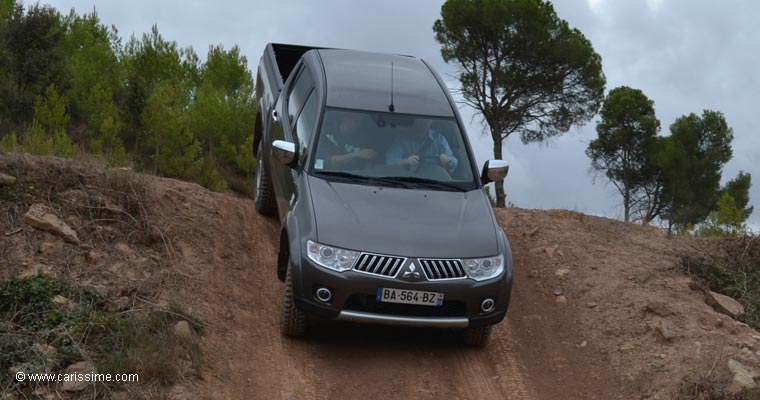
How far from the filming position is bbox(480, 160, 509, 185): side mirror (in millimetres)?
8627

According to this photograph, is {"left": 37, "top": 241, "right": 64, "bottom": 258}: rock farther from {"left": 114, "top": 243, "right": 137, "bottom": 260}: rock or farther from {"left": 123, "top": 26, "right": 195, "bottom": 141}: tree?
{"left": 123, "top": 26, "right": 195, "bottom": 141}: tree

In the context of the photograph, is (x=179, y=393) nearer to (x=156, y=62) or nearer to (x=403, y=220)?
(x=403, y=220)

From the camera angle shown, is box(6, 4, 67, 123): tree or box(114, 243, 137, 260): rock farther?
box(6, 4, 67, 123): tree

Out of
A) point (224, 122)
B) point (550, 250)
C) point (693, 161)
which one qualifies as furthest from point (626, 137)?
point (550, 250)

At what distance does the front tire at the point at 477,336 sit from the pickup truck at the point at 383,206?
0.4 inches

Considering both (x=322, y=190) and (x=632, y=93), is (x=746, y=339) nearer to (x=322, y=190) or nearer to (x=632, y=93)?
(x=322, y=190)

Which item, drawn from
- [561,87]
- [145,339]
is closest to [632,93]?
[561,87]

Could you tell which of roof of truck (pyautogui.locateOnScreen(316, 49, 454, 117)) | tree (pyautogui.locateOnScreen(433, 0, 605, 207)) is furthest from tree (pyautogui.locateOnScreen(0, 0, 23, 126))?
roof of truck (pyautogui.locateOnScreen(316, 49, 454, 117))

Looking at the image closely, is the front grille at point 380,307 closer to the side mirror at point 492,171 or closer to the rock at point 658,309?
the side mirror at point 492,171

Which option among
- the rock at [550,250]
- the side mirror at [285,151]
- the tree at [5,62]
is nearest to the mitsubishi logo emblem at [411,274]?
the side mirror at [285,151]

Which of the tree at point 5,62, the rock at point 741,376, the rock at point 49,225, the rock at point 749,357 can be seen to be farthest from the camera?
the tree at point 5,62

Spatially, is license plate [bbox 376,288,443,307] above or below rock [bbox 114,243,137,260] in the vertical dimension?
above

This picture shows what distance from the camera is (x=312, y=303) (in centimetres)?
750

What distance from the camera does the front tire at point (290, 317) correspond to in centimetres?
783
